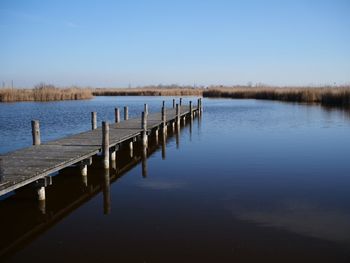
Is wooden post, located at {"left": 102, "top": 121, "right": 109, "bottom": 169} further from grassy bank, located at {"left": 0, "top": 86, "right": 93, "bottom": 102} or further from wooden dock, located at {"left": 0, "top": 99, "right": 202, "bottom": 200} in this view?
grassy bank, located at {"left": 0, "top": 86, "right": 93, "bottom": 102}

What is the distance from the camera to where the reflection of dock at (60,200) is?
839 cm

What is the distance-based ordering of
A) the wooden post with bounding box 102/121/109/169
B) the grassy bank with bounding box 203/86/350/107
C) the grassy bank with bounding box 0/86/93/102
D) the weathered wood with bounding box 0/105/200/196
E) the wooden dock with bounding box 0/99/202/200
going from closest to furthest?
the weathered wood with bounding box 0/105/200/196 < the wooden dock with bounding box 0/99/202/200 < the wooden post with bounding box 102/121/109/169 < the grassy bank with bounding box 203/86/350/107 < the grassy bank with bounding box 0/86/93/102

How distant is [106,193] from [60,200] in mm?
1362

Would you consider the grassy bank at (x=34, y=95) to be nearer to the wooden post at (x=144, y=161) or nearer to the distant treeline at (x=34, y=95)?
the distant treeline at (x=34, y=95)

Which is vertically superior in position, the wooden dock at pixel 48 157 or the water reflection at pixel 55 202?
the wooden dock at pixel 48 157

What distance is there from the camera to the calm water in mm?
7496

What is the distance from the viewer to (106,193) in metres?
11.5

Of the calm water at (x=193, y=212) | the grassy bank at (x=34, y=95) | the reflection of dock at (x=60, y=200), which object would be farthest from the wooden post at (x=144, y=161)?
the grassy bank at (x=34, y=95)

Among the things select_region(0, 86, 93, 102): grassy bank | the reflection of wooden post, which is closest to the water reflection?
the reflection of wooden post

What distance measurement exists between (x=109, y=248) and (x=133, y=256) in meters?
0.59

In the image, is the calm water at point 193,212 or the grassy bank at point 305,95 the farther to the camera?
the grassy bank at point 305,95

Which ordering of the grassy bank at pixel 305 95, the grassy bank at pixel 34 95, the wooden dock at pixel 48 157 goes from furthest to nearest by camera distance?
the grassy bank at pixel 34 95
the grassy bank at pixel 305 95
the wooden dock at pixel 48 157

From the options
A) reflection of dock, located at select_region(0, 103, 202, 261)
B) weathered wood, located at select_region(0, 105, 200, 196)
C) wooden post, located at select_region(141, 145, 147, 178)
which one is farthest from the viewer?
wooden post, located at select_region(141, 145, 147, 178)

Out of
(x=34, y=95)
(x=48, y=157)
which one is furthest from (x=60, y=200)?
(x=34, y=95)
